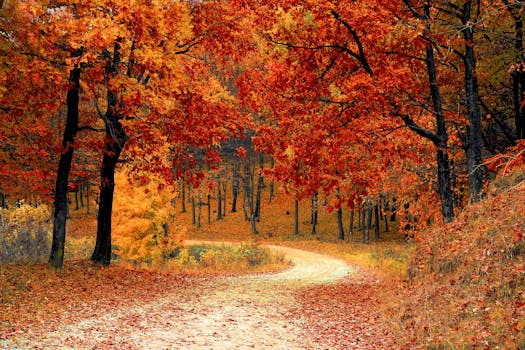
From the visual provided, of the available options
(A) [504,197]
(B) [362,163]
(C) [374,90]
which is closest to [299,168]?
(B) [362,163]

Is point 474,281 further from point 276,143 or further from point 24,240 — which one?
point 24,240

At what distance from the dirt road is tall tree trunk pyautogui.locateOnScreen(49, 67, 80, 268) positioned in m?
3.74

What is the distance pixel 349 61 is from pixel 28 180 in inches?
428

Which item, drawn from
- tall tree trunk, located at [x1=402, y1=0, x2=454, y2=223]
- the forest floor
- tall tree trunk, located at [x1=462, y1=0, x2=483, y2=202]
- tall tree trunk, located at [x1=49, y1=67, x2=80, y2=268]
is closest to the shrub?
tall tree trunk, located at [x1=49, y1=67, x2=80, y2=268]

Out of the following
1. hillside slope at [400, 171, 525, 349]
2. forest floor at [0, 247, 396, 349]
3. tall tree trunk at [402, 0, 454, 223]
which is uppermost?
tall tree trunk at [402, 0, 454, 223]

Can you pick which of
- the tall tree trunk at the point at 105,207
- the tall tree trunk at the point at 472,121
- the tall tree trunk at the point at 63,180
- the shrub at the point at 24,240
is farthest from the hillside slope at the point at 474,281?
the shrub at the point at 24,240

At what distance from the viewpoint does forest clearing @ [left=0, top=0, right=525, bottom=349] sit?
828 centimetres

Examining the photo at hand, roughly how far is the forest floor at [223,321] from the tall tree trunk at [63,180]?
251cm

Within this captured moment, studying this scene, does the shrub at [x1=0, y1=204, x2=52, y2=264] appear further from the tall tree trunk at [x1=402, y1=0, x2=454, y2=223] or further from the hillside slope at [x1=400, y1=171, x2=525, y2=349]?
the tall tree trunk at [x1=402, y1=0, x2=454, y2=223]

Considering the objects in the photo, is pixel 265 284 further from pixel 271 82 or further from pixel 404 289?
pixel 271 82

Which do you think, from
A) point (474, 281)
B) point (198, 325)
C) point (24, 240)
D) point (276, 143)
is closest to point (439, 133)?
point (276, 143)

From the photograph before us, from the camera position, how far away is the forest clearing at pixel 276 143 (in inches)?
326

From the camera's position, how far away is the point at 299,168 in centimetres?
1286

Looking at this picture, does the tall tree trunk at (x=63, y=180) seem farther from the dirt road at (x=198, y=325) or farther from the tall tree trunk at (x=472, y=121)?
the tall tree trunk at (x=472, y=121)
